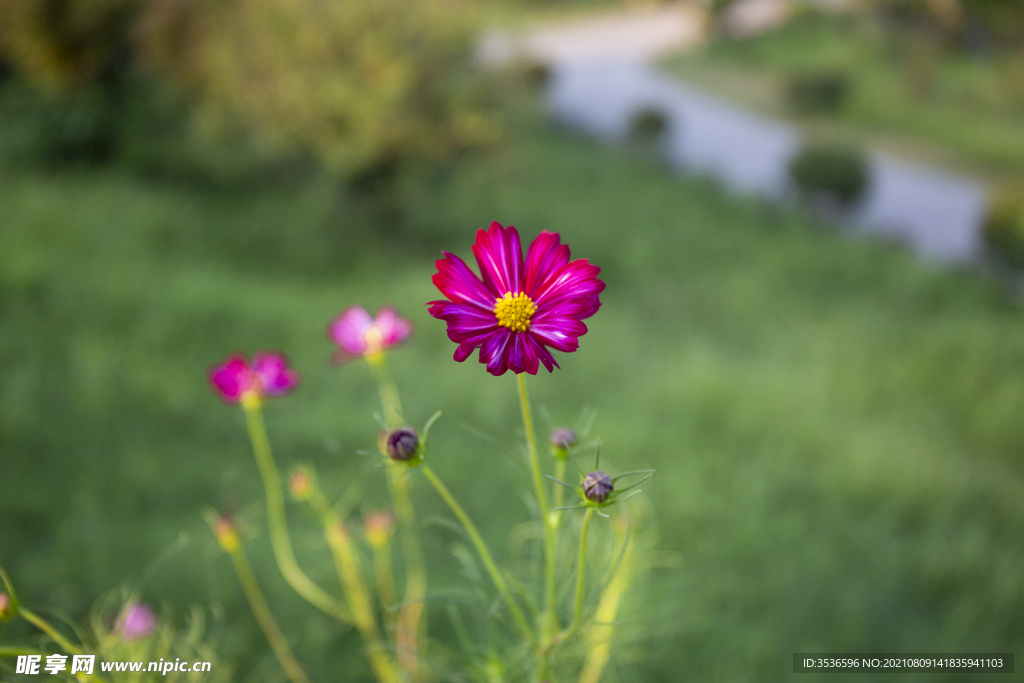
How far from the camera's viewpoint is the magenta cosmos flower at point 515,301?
0.37m

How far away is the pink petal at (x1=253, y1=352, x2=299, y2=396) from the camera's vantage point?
66cm

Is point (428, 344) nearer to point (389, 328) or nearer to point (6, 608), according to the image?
point (389, 328)

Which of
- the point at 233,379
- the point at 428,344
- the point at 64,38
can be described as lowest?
the point at 233,379

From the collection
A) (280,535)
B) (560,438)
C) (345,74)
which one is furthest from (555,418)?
(345,74)

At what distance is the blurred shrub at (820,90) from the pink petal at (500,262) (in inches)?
297

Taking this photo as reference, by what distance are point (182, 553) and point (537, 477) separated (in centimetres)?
112

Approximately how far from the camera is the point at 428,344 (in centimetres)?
260

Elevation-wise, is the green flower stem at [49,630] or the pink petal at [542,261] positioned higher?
the pink petal at [542,261]

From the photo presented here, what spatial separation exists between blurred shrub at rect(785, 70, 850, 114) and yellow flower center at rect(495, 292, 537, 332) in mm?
7556

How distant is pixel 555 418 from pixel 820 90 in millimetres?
6298

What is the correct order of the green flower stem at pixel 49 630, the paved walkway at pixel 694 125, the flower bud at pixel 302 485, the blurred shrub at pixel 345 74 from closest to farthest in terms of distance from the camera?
1. the green flower stem at pixel 49 630
2. the flower bud at pixel 302 485
3. the blurred shrub at pixel 345 74
4. the paved walkway at pixel 694 125

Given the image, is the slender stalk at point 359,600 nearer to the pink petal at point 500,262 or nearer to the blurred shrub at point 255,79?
the pink petal at point 500,262

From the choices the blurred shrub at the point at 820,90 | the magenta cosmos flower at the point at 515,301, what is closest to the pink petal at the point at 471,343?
the magenta cosmos flower at the point at 515,301

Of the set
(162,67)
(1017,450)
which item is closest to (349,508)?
(1017,450)
